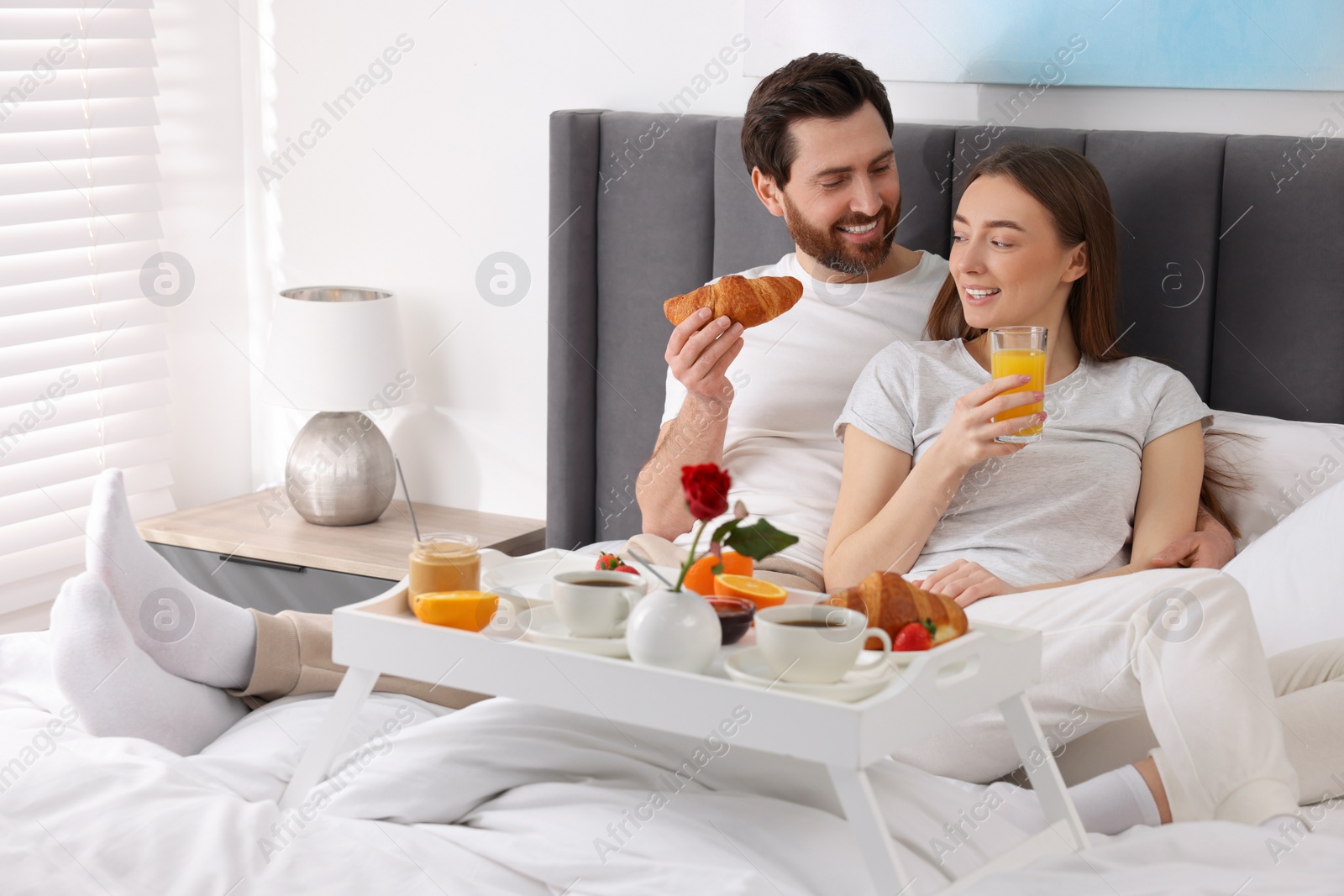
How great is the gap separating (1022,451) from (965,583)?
0.85 ft

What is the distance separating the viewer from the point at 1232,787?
4.14ft

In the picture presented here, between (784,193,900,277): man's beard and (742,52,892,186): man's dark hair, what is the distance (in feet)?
0.23

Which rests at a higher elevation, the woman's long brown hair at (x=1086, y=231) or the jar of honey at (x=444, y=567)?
the woman's long brown hair at (x=1086, y=231)

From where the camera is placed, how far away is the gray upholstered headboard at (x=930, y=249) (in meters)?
1.92

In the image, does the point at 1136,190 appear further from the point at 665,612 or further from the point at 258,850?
the point at 258,850

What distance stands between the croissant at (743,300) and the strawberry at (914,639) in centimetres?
72

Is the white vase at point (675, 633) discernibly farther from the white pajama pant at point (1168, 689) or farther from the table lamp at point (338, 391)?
the table lamp at point (338, 391)

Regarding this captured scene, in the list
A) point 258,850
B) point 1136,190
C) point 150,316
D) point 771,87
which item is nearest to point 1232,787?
point 258,850

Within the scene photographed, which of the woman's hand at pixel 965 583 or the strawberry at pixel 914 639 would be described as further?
the woman's hand at pixel 965 583

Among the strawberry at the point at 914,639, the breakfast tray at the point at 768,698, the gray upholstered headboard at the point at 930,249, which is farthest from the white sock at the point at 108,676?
the gray upholstered headboard at the point at 930,249

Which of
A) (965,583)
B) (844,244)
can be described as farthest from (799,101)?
(965,583)

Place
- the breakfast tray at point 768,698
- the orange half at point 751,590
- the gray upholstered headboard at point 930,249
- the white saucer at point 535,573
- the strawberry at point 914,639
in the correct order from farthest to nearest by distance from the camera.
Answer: the gray upholstered headboard at point 930,249 < the white saucer at point 535,573 < the orange half at point 751,590 < the strawberry at point 914,639 < the breakfast tray at point 768,698

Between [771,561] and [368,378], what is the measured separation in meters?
1.07

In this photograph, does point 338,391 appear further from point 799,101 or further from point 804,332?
point 799,101
